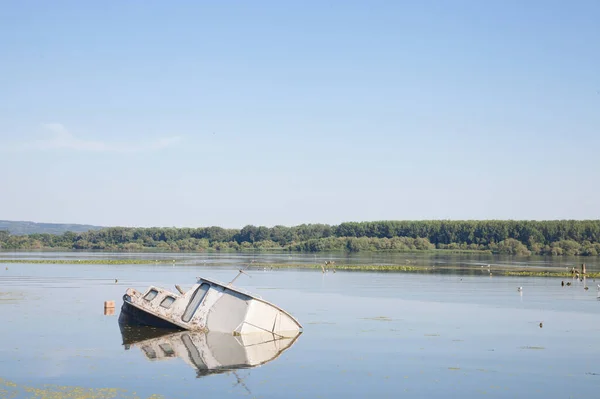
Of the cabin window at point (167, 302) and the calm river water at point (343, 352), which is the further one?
the cabin window at point (167, 302)

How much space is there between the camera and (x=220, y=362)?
35.9 meters

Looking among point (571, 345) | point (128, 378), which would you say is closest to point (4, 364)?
point (128, 378)

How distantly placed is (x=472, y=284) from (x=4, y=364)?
212 ft

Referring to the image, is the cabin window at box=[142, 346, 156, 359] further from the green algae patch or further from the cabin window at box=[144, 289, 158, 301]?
the cabin window at box=[144, 289, 158, 301]

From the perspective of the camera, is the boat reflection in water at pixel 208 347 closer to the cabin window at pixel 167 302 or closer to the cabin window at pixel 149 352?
the cabin window at pixel 149 352

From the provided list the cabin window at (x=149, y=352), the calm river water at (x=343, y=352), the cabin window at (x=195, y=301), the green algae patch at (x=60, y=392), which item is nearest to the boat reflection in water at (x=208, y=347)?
the cabin window at (x=149, y=352)

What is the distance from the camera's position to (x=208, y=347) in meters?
39.9

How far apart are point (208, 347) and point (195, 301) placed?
6100 mm

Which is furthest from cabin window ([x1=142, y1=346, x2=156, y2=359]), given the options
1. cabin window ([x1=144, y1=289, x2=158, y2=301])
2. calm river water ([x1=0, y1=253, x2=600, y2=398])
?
cabin window ([x1=144, y1=289, x2=158, y2=301])

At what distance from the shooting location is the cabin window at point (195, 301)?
45000 mm

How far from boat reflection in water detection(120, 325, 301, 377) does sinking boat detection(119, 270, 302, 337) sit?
414 mm

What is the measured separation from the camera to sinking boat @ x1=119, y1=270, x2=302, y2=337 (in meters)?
43.8

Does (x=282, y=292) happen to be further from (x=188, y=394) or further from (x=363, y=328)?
(x=188, y=394)

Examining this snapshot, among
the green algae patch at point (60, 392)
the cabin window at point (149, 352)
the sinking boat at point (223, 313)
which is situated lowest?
the green algae patch at point (60, 392)
